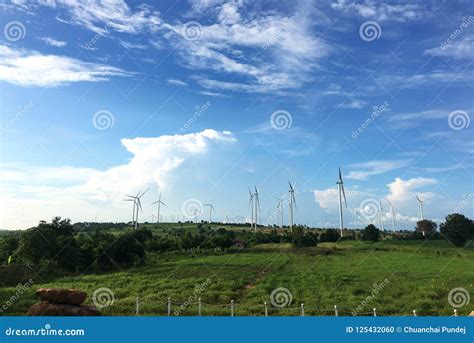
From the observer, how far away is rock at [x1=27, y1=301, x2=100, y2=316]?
86.5 feet

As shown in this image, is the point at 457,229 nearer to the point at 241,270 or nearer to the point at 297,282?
the point at 241,270

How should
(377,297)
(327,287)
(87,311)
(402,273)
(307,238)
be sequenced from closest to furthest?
(87,311)
(377,297)
(327,287)
(402,273)
(307,238)

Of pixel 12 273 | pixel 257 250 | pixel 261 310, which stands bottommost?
pixel 261 310

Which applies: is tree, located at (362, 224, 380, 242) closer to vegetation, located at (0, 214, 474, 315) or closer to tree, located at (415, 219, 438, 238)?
vegetation, located at (0, 214, 474, 315)

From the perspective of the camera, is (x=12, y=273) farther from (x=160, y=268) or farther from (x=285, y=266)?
(x=285, y=266)

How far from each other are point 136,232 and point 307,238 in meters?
38.8

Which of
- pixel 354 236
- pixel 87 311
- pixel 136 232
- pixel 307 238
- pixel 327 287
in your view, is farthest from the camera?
pixel 354 236

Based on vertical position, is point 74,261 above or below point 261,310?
above

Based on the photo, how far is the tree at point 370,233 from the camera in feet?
335

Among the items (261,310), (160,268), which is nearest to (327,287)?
(261,310)

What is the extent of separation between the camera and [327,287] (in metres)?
43.8

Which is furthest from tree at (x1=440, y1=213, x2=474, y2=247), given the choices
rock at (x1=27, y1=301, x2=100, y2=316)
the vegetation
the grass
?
rock at (x1=27, y1=301, x2=100, y2=316)

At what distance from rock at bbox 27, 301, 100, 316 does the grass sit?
9.43ft

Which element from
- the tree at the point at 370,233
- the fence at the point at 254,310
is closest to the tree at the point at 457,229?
the tree at the point at 370,233
